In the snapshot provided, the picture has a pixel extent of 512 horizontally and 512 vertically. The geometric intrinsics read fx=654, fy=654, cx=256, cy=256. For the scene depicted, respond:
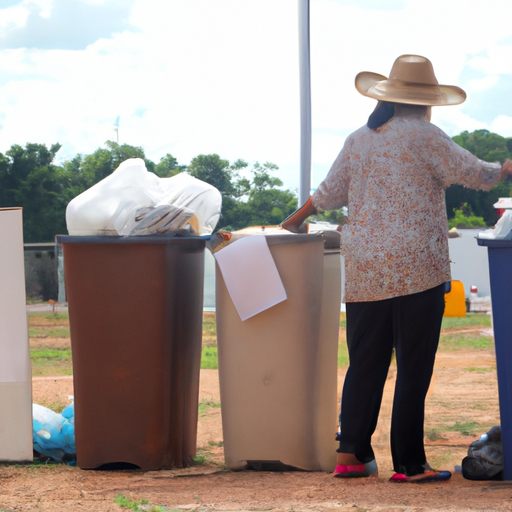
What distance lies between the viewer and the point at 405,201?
2.60 metres

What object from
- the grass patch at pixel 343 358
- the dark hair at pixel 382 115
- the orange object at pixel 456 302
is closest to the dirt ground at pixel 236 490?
the dark hair at pixel 382 115

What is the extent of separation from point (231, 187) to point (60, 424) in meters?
A: 11.1

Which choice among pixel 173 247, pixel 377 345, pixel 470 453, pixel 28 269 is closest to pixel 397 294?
pixel 377 345

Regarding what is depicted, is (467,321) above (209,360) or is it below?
below

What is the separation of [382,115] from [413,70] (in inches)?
9.5

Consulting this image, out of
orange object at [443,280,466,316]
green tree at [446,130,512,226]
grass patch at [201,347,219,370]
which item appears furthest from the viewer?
green tree at [446,130,512,226]

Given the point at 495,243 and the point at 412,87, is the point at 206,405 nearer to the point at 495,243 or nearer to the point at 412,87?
the point at 495,243

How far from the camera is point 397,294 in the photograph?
2.60m

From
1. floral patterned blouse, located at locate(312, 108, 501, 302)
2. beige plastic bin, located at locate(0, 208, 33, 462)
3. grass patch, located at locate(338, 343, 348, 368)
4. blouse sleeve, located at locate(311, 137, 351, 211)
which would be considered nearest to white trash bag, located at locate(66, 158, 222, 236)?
beige plastic bin, located at locate(0, 208, 33, 462)

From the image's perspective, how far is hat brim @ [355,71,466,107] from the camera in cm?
263

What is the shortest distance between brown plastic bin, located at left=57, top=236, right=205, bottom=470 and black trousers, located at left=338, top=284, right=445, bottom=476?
0.81 metres

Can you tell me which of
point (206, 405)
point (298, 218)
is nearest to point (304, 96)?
point (298, 218)

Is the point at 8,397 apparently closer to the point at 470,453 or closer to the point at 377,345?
the point at 377,345

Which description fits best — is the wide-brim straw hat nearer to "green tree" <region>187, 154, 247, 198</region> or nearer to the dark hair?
the dark hair
